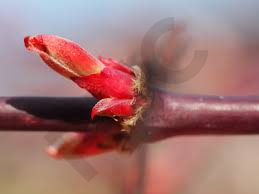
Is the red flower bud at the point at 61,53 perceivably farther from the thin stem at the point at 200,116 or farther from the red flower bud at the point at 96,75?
the thin stem at the point at 200,116

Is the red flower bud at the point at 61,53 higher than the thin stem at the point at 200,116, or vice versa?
the red flower bud at the point at 61,53

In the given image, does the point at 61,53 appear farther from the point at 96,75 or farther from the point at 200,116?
the point at 200,116

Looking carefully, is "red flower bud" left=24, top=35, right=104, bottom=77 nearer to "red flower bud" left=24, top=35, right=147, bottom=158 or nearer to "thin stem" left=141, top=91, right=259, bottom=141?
"red flower bud" left=24, top=35, right=147, bottom=158

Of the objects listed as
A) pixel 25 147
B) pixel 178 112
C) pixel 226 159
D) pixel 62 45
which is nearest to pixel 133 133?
pixel 178 112

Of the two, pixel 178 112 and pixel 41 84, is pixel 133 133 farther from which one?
pixel 41 84

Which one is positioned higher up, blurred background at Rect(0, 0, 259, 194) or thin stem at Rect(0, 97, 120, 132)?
thin stem at Rect(0, 97, 120, 132)

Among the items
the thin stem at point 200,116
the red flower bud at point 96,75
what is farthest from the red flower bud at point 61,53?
the thin stem at point 200,116

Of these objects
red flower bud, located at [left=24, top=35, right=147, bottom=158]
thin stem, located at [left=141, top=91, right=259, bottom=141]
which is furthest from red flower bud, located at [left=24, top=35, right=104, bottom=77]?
thin stem, located at [left=141, top=91, right=259, bottom=141]

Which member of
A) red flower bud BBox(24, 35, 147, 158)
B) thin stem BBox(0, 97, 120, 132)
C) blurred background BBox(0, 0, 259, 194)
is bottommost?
blurred background BBox(0, 0, 259, 194)
